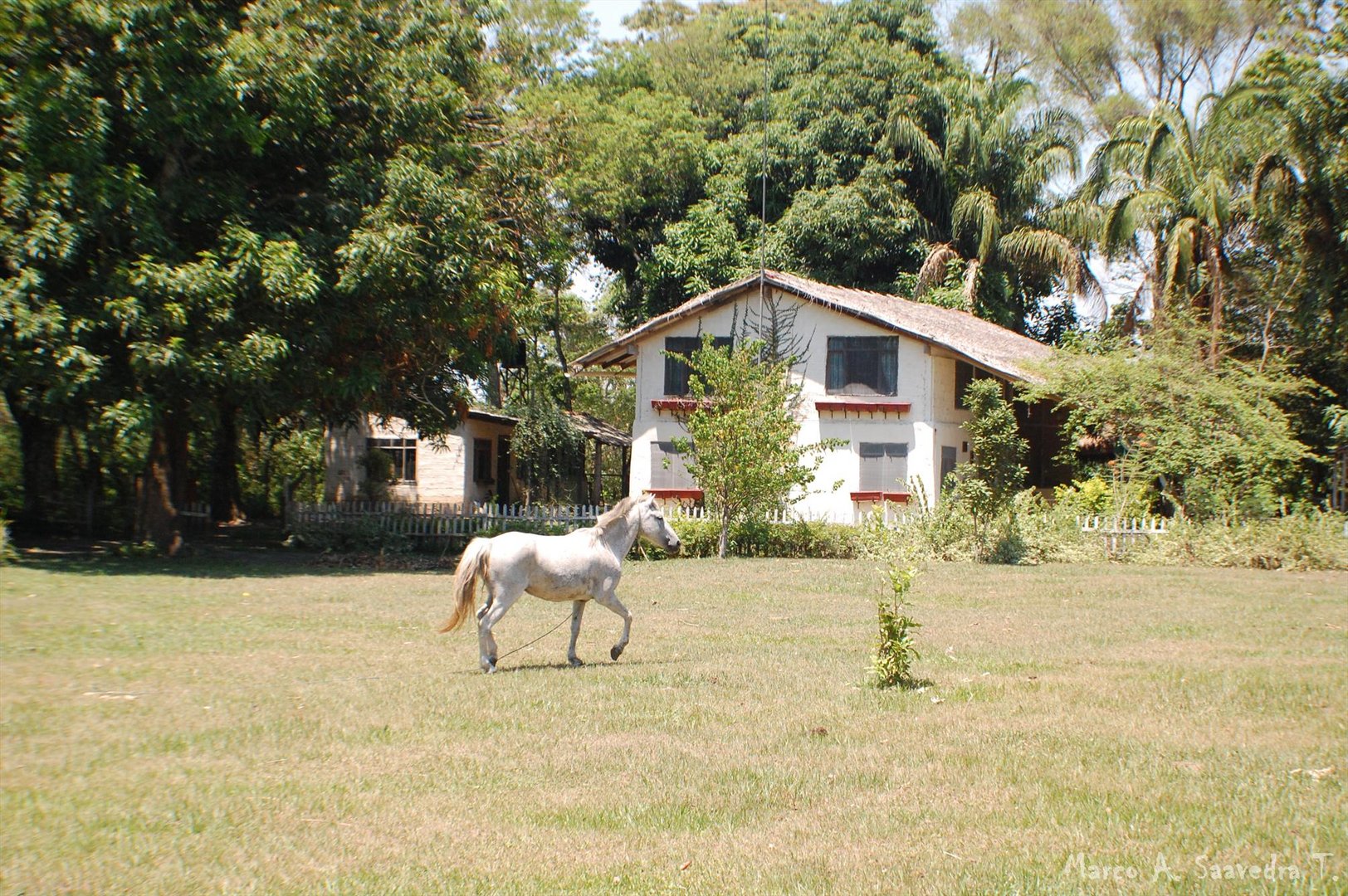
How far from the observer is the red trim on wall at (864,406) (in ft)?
98.5

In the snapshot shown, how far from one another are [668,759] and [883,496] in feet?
76.3

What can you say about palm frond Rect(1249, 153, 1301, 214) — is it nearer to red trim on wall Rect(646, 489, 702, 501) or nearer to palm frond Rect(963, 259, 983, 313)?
palm frond Rect(963, 259, 983, 313)

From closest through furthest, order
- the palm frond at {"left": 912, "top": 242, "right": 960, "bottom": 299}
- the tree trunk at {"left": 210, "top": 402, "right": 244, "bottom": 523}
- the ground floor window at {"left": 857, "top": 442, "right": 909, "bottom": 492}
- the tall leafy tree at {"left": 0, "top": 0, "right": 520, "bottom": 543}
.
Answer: the tall leafy tree at {"left": 0, "top": 0, "right": 520, "bottom": 543} → the ground floor window at {"left": 857, "top": 442, "right": 909, "bottom": 492} → the tree trunk at {"left": 210, "top": 402, "right": 244, "bottom": 523} → the palm frond at {"left": 912, "top": 242, "right": 960, "bottom": 299}

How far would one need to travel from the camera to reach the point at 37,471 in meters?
27.6

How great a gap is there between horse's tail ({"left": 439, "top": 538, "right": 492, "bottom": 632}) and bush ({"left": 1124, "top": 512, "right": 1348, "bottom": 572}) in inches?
652

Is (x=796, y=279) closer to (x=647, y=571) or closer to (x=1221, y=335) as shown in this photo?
(x=1221, y=335)

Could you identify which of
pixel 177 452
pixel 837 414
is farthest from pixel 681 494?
pixel 177 452

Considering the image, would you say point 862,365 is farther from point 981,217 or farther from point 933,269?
point 981,217

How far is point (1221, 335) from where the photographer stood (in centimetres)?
2919

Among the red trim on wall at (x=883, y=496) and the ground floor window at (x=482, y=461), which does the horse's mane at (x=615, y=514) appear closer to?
the red trim on wall at (x=883, y=496)

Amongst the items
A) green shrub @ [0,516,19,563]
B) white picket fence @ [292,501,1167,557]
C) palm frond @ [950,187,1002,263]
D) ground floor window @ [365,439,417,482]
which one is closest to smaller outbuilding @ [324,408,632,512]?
ground floor window @ [365,439,417,482]

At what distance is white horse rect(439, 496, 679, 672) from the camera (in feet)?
34.5

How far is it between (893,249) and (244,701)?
112 feet

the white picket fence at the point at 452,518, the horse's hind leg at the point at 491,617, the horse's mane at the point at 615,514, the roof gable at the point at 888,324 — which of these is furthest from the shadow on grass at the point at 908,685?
the roof gable at the point at 888,324
